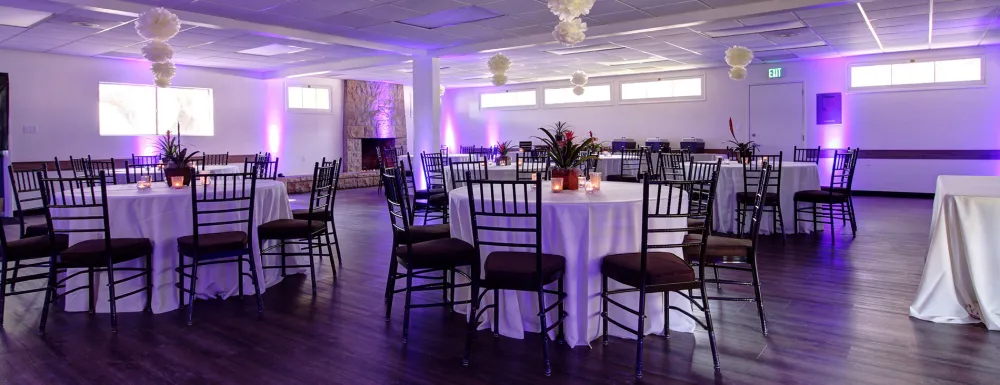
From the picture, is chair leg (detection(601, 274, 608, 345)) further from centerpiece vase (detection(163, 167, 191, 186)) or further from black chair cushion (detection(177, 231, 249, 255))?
centerpiece vase (detection(163, 167, 191, 186))

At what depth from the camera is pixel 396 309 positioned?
4020 millimetres

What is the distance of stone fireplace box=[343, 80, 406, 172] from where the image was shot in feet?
48.7

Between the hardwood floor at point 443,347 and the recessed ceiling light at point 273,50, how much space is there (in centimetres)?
621

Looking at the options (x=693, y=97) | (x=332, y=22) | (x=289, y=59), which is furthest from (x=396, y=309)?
(x=693, y=97)

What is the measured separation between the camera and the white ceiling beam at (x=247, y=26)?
21.5 feet

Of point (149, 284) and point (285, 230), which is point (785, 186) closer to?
point (285, 230)

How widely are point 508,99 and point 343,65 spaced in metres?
5.61

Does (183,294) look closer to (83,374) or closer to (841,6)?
(83,374)

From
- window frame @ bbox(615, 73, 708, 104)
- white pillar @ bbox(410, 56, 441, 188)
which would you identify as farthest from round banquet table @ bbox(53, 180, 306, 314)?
window frame @ bbox(615, 73, 708, 104)

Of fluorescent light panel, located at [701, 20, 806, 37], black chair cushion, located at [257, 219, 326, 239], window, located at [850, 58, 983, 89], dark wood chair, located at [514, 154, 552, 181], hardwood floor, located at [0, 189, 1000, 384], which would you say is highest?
fluorescent light panel, located at [701, 20, 806, 37]

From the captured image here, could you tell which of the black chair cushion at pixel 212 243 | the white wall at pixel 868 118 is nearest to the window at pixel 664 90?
the white wall at pixel 868 118

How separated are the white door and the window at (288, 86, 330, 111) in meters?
9.60

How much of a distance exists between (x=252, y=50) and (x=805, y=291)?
8.97 metres

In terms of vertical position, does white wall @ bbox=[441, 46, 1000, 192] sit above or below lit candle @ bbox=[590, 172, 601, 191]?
above
